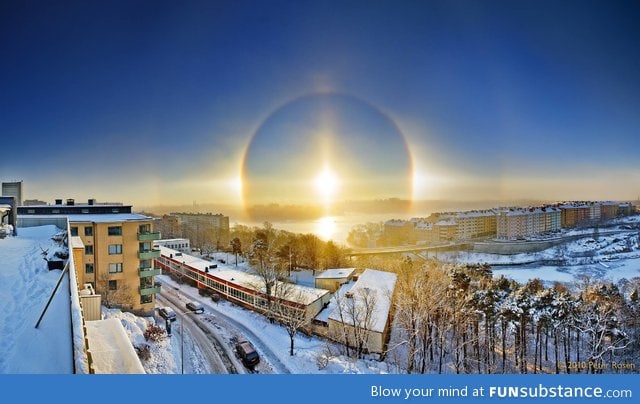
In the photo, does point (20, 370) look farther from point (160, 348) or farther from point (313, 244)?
point (313, 244)

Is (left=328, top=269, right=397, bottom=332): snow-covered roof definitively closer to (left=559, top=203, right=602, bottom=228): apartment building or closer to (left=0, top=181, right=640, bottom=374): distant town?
(left=0, top=181, right=640, bottom=374): distant town

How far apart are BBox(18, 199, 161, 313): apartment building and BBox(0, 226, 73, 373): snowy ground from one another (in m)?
2.20

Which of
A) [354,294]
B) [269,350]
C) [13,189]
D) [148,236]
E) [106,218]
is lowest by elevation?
[269,350]

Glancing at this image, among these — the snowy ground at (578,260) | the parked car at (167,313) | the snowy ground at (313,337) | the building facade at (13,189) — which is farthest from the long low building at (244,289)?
the snowy ground at (578,260)

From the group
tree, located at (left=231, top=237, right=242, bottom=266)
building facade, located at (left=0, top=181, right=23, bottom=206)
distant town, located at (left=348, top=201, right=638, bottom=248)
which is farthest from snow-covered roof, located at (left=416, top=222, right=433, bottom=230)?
building facade, located at (left=0, top=181, right=23, bottom=206)

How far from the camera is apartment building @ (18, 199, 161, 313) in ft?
15.2

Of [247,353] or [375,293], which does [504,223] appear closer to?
[375,293]

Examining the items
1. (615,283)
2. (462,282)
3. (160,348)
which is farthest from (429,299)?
(160,348)

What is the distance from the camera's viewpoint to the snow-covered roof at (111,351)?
82.6 inches

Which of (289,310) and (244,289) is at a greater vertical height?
(244,289)

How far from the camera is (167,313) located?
14.4ft

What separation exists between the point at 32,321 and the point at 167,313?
2.79 metres

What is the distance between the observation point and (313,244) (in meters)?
9.04

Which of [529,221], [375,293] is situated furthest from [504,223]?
[375,293]
